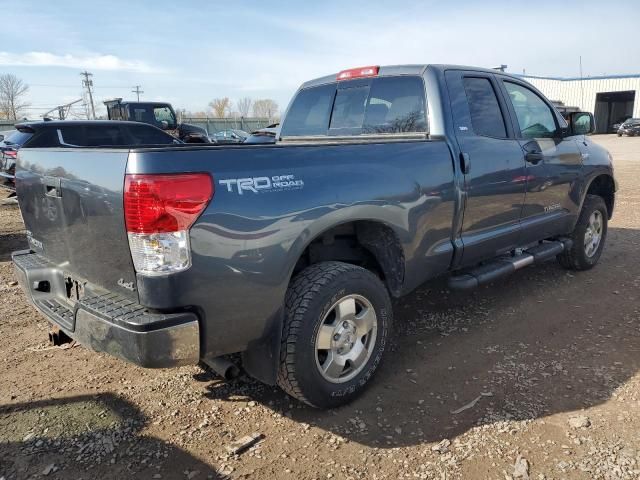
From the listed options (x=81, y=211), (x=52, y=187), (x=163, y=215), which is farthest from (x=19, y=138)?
(x=163, y=215)

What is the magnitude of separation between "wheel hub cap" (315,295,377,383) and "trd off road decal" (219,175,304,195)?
2.49 feet

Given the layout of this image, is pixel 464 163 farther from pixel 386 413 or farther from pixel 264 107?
pixel 264 107

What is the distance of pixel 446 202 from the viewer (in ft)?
11.1

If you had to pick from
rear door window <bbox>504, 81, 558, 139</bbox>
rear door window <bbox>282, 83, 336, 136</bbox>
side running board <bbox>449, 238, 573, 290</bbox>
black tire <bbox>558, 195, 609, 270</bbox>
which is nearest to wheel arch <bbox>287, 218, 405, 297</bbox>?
side running board <bbox>449, 238, 573, 290</bbox>

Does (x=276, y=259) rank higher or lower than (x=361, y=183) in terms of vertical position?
lower

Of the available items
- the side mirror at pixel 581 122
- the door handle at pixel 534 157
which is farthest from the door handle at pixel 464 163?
the side mirror at pixel 581 122

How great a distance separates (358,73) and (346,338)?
2.35 metres

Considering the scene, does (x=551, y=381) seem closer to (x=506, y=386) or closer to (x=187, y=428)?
(x=506, y=386)

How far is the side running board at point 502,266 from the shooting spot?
147 inches

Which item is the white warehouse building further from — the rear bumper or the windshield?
the rear bumper

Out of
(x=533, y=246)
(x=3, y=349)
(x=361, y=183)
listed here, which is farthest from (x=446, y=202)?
(x=3, y=349)

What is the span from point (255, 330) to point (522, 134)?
3100 millimetres

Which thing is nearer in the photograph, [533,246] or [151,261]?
[151,261]

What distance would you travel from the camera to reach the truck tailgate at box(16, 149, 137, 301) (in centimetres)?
226
